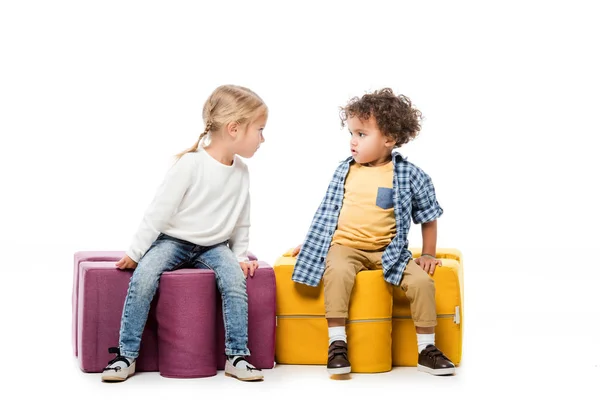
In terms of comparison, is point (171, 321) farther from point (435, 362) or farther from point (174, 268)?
point (435, 362)

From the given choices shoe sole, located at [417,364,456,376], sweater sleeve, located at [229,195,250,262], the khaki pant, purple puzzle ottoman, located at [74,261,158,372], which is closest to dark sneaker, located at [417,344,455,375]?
shoe sole, located at [417,364,456,376]

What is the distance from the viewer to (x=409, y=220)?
171 inches

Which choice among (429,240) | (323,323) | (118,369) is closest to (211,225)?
(323,323)

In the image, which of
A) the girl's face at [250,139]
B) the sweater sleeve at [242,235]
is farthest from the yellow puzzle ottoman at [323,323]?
the girl's face at [250,139]

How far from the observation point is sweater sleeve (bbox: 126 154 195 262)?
4.14m

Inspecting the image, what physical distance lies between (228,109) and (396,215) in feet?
2.70

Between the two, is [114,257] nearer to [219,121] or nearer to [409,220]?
[219,121]

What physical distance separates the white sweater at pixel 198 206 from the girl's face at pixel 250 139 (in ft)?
0.23

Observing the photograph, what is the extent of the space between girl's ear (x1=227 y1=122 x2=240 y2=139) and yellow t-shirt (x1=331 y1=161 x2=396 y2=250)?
0.54 m

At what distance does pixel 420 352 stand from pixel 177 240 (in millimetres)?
1079

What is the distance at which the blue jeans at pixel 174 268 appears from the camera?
13.0 ft

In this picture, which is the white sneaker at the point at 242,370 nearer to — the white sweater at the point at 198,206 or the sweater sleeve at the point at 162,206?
the white sweater at the point at 198,206

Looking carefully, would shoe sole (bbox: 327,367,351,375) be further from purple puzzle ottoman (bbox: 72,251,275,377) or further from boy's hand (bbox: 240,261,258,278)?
boy's hand (bbox: 240,261,258,278)

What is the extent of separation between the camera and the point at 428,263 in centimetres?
426
